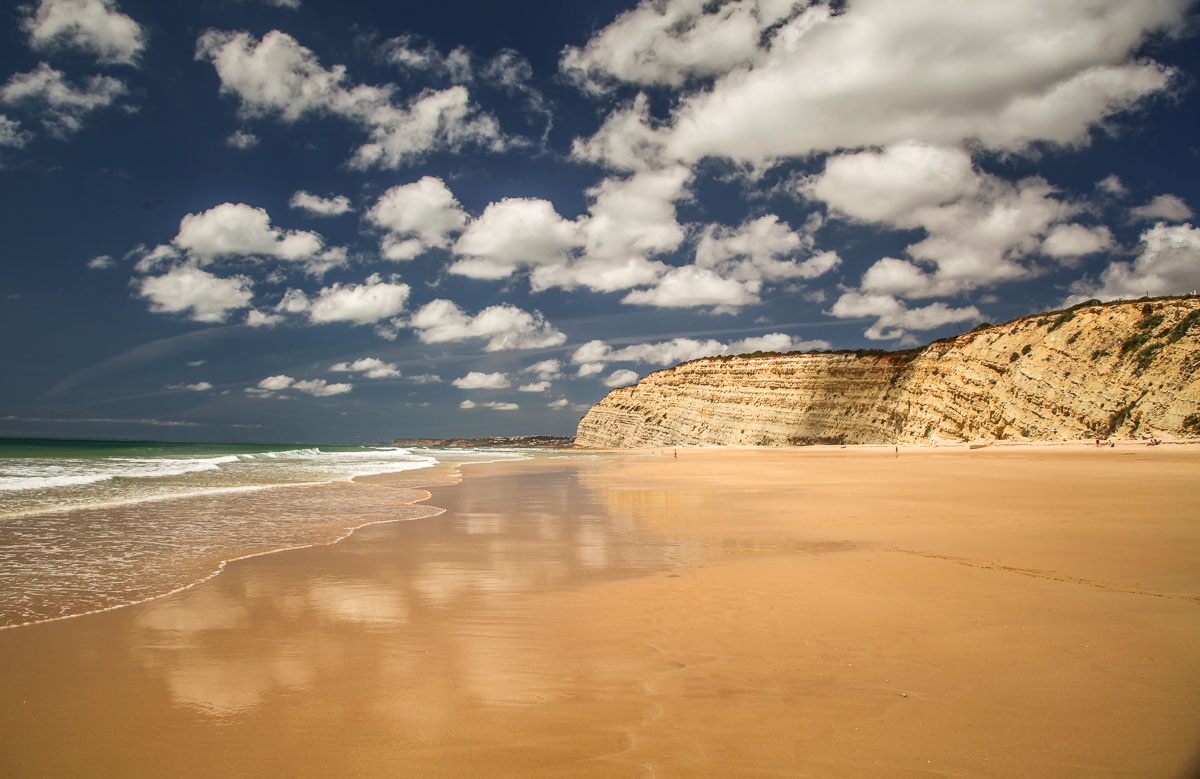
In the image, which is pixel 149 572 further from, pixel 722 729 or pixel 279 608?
pixel 722 729

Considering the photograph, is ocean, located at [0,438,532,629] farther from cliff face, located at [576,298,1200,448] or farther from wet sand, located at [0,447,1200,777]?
cliff face, located at [576,298,1200,448]

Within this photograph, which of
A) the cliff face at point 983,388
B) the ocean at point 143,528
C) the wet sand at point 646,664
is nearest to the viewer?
A: the wet sand at point 646,664

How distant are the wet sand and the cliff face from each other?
36.1 meters

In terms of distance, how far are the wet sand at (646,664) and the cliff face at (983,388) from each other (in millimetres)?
36082

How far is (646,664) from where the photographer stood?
13.8ft

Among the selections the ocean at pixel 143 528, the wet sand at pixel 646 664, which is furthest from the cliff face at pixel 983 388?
the ocean at pixel 143 528

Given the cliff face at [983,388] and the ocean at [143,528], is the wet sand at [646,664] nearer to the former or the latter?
the ocean at [143,528]

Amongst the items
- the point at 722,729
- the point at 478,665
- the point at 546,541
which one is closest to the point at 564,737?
the point at 722,729

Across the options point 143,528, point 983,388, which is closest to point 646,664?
point 143,528

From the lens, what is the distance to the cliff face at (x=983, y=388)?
35.5 meters

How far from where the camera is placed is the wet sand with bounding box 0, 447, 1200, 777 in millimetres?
3006

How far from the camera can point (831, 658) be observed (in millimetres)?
4230

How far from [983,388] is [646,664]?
1915 inches

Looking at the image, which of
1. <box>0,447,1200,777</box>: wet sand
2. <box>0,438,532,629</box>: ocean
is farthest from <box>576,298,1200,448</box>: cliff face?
<box>0,438,532,629</box>: ocean
